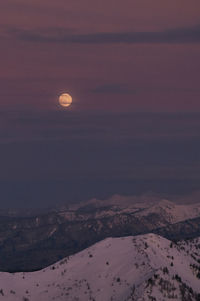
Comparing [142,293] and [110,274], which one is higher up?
[110,274]

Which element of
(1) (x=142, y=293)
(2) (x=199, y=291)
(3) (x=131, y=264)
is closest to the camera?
(1) (x=142, y=293)

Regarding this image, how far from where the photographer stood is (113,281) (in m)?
182

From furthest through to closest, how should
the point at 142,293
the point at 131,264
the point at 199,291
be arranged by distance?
1. the point at 131,264
2. the point at 199,291
3. the point at 142,293

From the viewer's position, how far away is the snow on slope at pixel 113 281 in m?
171

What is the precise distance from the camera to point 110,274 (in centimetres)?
18612

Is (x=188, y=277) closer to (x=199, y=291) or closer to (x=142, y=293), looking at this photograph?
(x=199, y=291)

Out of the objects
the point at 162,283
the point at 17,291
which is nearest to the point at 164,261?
the point at 162,283

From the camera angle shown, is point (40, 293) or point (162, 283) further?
point (40, 293)

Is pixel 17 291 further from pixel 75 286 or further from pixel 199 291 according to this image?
pixel 199 291

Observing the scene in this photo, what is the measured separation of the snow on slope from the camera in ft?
562

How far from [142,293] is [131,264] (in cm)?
2432

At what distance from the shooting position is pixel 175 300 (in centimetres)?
16700

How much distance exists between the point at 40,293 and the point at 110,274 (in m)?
18.2

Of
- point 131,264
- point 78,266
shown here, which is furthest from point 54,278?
point 131,264
